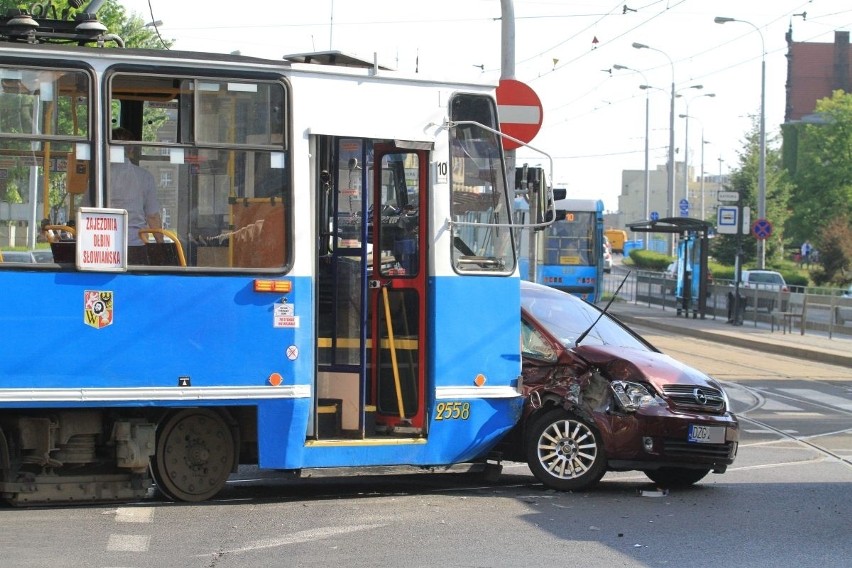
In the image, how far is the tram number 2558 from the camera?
9.94 metres

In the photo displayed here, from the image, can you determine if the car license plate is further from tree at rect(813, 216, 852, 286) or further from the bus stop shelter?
tree at rect(813, 216, 852, 286)

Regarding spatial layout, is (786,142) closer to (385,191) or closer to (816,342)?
(816,342)

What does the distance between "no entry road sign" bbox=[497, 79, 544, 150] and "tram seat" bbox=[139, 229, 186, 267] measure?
5335 mm

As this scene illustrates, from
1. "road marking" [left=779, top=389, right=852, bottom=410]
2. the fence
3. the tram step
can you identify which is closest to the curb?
the fence

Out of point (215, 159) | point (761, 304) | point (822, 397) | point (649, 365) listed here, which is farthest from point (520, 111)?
point (761, 304)

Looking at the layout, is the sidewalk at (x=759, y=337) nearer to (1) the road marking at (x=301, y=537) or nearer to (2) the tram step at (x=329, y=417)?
(2) the tram step at (x=329, y=417)

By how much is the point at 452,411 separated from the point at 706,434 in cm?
206

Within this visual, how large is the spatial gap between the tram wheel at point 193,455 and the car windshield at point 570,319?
3.03 metres

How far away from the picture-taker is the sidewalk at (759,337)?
28.3 m

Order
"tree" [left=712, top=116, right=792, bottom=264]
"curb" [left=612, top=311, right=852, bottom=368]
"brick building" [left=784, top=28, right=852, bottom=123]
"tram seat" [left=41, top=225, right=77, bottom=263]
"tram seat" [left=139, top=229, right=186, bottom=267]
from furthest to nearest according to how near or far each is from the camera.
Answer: "brick building" [left=784, top=28, right=852, bottom=123] < "tree" [left=712, top=116, right=792, bottom=264] < "curb" [left=612, top=311, right=852, bottom=368] < "tram seat" [left=139, top=229, right=186, bottom=267] < "tram seat" [left=41, top=225, right=77, bottom=263]

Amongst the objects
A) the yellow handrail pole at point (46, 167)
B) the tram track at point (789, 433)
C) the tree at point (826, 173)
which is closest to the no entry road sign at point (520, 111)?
the tram track at point (789, 433)

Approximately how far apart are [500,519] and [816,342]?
23.8 metres

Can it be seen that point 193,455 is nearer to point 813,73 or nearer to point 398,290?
point 398,290

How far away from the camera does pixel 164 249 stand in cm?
914
